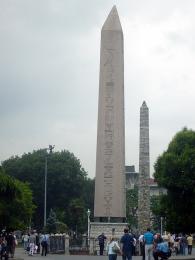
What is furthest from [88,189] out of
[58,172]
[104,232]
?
[104,232]

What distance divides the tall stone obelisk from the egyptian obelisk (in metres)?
12.2

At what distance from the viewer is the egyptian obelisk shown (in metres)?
33.5

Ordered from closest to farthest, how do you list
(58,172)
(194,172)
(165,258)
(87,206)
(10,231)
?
(165,258)
(194,172)
(10,231)
(58,172)
(87,206)

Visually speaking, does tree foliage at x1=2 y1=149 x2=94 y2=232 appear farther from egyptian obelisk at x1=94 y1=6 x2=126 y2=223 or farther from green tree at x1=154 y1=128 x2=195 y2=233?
green tree at x1=154 y1=128 x2=195 y2=233

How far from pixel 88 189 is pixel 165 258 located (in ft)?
207

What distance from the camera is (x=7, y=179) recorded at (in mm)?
27188

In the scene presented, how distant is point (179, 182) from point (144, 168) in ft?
56.4

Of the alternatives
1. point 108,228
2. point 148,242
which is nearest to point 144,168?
point 108,228

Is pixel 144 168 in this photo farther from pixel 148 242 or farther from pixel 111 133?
pixel 148 242

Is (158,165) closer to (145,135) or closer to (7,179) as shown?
(7,179)

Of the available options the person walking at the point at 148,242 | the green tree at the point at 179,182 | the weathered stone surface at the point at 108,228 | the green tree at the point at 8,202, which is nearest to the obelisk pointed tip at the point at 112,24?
the green tree at the point at 179,182

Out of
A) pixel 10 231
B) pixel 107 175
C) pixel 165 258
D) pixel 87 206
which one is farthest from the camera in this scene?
pixel 87 206

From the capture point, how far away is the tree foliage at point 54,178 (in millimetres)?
71938

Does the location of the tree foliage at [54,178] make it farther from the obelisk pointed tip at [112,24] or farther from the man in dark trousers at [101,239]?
the obelisk pointed tip at [112,24]
